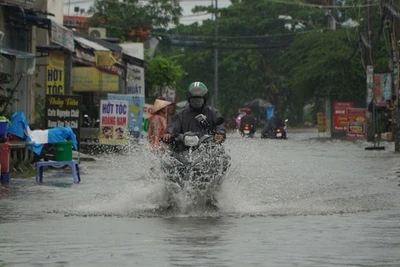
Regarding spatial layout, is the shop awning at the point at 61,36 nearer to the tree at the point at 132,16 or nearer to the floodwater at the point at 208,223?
the floodwater at the point at 208,223

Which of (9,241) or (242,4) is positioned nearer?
(9,241)

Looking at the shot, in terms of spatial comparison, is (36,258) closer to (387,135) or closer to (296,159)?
(296,159)

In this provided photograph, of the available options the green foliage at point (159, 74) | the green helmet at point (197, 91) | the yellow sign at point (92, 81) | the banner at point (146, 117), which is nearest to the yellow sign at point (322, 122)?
the green foliage at point (159, 74)

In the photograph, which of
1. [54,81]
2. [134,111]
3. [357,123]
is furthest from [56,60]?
[357,123]

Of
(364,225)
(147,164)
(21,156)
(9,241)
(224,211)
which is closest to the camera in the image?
(9,241)

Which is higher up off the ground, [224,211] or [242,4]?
[242,4]

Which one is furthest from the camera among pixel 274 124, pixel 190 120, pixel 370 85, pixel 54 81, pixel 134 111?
pixel 274 124

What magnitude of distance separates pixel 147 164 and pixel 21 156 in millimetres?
8882

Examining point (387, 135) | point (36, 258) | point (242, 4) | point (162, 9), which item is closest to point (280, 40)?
point (242, 4)

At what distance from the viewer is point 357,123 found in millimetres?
57062

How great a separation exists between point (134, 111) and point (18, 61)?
700 cm

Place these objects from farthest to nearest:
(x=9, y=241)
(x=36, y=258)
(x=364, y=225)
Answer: (x=364, y=225)
(x=9, y=241)
(x=36, y=258)

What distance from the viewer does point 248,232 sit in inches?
517

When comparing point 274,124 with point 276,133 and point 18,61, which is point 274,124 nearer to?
point 276,133
